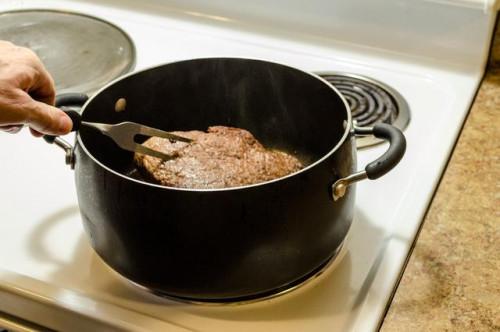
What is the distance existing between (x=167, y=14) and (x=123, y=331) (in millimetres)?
718

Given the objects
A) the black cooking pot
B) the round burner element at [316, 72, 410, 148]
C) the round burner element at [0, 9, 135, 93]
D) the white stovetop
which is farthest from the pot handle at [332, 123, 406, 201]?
the round burner element at [0, 9, 135, 93]

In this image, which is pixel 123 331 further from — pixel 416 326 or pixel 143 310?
pixel 416 326

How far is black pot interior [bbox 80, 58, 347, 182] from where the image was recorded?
0.75 meters

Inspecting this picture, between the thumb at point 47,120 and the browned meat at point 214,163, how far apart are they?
120mm

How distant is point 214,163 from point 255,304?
0.50ft

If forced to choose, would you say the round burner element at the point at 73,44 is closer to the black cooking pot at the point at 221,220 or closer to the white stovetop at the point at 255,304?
the white stovetop at the point at 255,304

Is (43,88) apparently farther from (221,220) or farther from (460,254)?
(460,254)

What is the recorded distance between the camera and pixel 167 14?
Result: 1198mm

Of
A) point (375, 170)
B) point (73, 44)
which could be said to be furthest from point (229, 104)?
point (73, 44)

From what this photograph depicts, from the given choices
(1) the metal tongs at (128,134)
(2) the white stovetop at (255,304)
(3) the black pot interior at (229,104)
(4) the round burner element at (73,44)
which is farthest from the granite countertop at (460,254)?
(4) the round burner element at (73,44)

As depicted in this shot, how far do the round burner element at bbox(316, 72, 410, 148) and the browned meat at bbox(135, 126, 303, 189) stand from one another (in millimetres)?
179

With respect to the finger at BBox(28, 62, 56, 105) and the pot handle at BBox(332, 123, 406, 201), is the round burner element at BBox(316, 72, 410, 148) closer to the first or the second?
the pot handle at BBox(332, 123, 406, 201)

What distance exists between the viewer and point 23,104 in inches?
23.8

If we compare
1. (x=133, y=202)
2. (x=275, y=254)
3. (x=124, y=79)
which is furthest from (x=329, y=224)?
(x=124, y=79)
